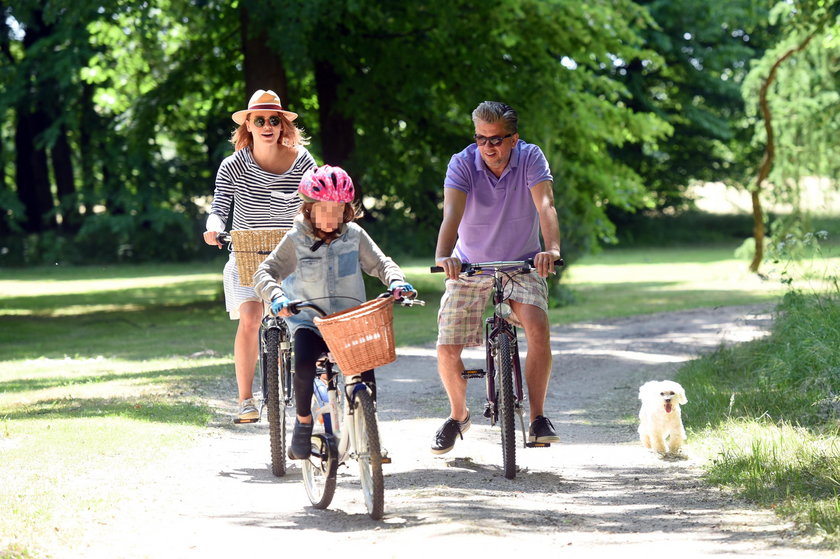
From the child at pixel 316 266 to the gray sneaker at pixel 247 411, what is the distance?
6.13 feet

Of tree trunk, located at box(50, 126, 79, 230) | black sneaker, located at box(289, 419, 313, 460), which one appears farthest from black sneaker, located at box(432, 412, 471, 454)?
tree trunk, located at box(50, 126, 79, 230)

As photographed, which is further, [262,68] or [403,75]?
[403,75]

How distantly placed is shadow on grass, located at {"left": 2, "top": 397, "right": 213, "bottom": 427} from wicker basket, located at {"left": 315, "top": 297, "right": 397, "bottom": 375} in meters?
3.82

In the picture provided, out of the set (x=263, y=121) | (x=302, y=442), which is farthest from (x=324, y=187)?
(x=263, y=121)

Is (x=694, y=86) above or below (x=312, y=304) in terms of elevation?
above

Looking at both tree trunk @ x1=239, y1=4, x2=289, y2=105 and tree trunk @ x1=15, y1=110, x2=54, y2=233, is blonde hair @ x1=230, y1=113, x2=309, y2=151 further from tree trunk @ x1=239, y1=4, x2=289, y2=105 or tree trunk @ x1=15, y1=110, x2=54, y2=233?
tree trunk @ x1=15, y1=110, x2=54, y2=233

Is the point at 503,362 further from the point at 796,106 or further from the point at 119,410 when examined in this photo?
the point at 796,106

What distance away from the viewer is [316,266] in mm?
6379

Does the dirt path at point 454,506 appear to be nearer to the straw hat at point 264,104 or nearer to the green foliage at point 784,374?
the green foliage at point 784,374

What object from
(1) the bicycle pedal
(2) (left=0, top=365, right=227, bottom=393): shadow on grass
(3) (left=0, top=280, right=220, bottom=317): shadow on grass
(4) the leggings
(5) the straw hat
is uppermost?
(5) the straw hat

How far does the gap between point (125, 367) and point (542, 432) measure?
7.86 metres

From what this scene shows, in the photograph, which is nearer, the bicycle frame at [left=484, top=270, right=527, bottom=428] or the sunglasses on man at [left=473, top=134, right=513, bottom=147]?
the sunglasses on man at [left=473, top=134, right=513, bottom=147]

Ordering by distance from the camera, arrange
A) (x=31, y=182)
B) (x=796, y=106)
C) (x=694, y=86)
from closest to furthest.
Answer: (x=796, y=106), (x=31, y=182), (x=694, y=86)

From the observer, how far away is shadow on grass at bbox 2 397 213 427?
9648 mm
